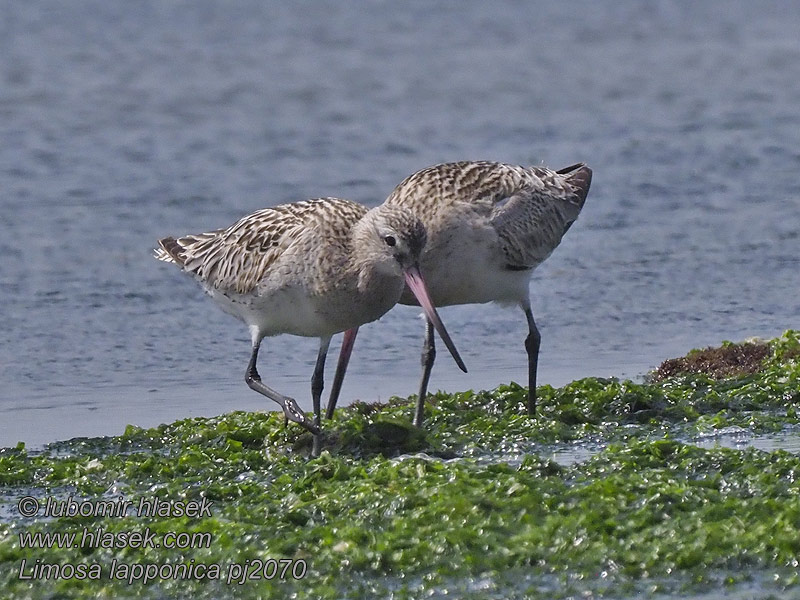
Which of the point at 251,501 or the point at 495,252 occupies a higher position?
the point at 495,252

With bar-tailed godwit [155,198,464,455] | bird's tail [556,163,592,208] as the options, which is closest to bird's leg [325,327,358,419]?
bar-tailed godwit [155,198,464,455]

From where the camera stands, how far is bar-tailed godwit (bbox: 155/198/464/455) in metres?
7.61

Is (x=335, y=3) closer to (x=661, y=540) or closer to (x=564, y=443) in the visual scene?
(x=564, y=443)

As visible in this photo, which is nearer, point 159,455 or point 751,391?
point 159,455

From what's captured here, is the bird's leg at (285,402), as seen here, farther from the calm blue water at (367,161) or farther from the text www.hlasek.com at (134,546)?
the text www.hlasek.com at (134,546)

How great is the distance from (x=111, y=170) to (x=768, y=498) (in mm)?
10016

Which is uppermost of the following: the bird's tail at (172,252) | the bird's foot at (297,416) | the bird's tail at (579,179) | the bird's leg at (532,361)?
the bird's tail at (579,179)

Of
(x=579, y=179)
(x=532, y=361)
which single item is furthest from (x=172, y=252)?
(x=579, y=179)

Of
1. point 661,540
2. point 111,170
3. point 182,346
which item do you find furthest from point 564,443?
point 111,170

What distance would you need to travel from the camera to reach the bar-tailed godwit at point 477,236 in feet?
27.3

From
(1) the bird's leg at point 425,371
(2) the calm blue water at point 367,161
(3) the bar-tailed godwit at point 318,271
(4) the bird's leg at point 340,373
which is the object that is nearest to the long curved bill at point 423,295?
(3) the bar-tailed godwit at point 318,271

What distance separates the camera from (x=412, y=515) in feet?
20.8

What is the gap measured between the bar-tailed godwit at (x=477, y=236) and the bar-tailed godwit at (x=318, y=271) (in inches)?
14.0

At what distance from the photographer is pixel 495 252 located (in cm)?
852
